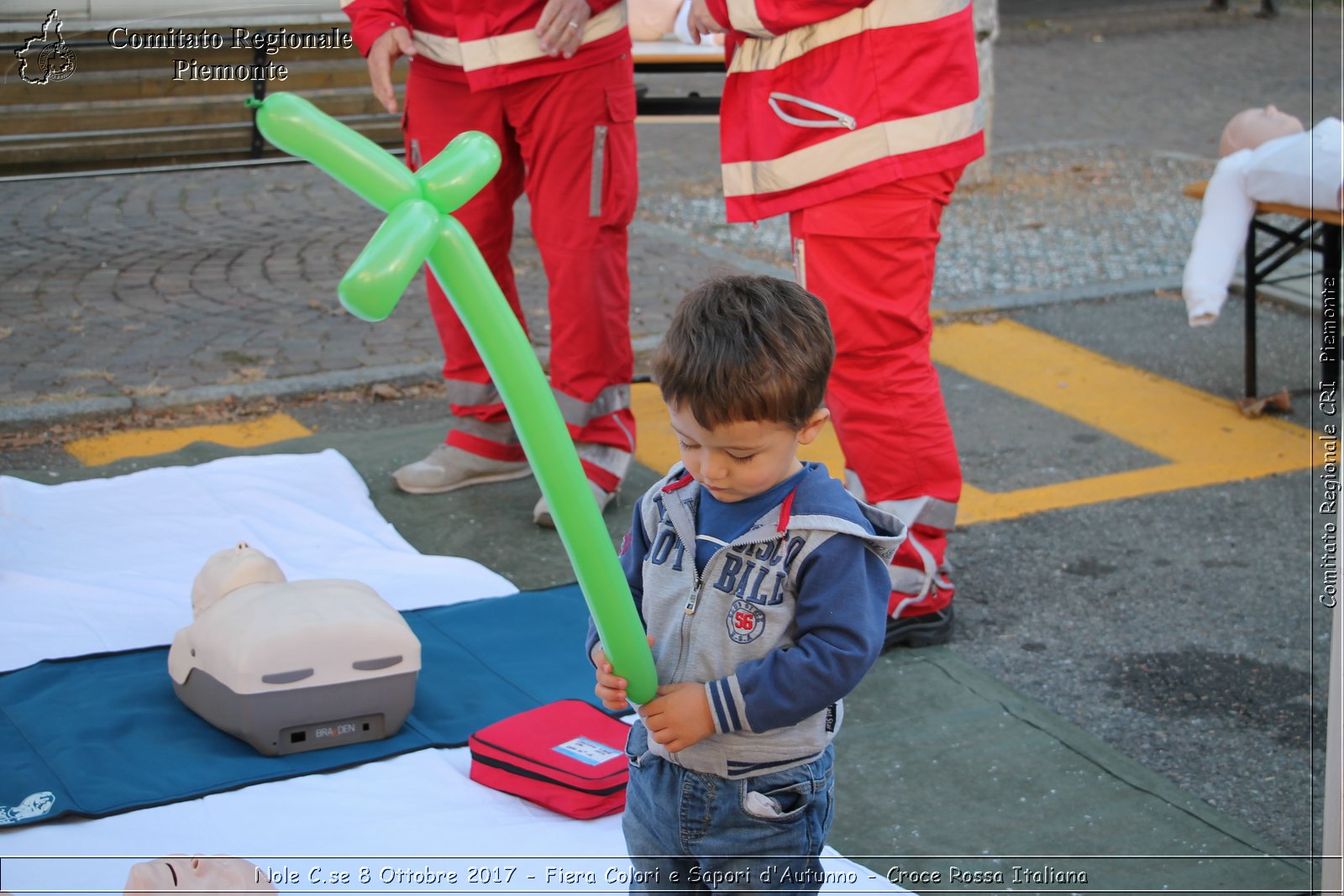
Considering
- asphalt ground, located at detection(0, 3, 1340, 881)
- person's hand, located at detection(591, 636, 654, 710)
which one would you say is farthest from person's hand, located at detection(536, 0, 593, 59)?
person's hand, located at detection(591, 636, 654, 710)

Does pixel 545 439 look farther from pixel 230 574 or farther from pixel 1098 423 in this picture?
pixel 1098 423

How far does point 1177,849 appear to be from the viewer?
2.53 metres

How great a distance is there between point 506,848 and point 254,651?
0.58m

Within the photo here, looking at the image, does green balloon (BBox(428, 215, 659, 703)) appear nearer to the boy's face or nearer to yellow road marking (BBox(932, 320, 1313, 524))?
the boy's face

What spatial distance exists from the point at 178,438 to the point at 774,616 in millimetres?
3180

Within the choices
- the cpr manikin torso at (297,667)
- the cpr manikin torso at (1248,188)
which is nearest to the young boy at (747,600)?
the cpr manikin torso at (297,667)

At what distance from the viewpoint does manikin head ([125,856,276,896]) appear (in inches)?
74.5

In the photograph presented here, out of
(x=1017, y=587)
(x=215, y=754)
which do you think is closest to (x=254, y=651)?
(x=215, y=754)

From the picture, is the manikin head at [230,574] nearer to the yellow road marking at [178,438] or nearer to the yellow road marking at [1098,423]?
the yellow road marking at [178,438]

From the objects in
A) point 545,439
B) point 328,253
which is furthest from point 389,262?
point 328,253

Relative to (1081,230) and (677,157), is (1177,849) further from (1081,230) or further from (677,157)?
(677,157)

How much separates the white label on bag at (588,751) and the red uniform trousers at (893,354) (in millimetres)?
861

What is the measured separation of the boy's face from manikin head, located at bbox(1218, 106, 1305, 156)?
11.5 feet

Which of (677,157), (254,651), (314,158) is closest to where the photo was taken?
(314,158)
